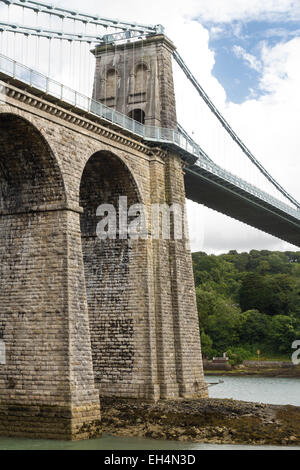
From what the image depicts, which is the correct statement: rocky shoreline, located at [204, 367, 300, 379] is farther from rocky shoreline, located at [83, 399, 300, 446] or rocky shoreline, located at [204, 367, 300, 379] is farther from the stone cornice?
the stone cornice

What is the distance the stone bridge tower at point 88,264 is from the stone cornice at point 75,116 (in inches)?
1.5

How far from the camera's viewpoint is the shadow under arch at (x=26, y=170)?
57.6 feet

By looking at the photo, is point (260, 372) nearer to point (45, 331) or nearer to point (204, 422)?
point (204, 422)

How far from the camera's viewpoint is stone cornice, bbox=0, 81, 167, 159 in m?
16.8

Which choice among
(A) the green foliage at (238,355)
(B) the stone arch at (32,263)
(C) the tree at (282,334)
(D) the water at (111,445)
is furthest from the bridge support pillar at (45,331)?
(C) the tree at (282,334)

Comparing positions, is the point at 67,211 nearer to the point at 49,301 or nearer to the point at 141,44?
the point at 49,301

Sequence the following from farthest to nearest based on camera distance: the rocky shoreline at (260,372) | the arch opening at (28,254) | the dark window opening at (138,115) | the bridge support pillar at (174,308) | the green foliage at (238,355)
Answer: the green foliage at (238,355) → the rocky shoreline at (260,372) → the dark window opening at (138,115) → the bridge support pillar at (174,308) → the arch opening at (28,254)

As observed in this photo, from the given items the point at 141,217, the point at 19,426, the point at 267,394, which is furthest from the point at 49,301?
the point at 267,394

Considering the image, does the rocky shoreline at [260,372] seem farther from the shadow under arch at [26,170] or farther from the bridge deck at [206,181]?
the shadow under arch at [26,170]

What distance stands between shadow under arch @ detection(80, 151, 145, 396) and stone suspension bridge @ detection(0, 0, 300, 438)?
0.12ft

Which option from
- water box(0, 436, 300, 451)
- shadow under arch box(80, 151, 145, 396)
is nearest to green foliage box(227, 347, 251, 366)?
shadow under arch box(80, 151, 145, 396)

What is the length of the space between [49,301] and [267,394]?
18.6 meters

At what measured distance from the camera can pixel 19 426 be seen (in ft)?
54.3

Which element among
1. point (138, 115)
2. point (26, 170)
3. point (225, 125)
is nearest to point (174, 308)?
point (26, 170)
